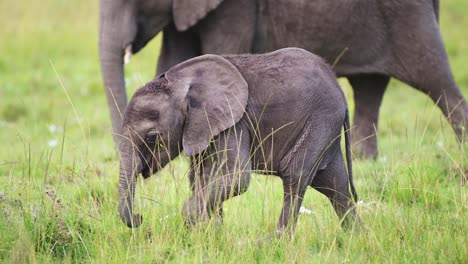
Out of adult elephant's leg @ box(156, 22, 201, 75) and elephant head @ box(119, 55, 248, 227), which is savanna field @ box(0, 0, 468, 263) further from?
adult elephant's leg @ box(156, 22, 201, 75)

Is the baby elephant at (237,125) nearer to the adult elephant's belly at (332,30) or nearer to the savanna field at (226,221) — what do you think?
the savanna field at (226,221)

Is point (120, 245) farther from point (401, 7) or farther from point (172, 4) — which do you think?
point (401, 7)

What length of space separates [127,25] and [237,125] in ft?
7.47

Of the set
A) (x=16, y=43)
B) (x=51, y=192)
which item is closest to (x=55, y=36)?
(x=16, y=43)

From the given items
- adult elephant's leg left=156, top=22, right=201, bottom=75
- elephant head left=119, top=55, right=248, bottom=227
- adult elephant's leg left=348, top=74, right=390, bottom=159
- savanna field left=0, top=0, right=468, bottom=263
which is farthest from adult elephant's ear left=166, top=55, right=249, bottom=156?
adult elephant's leg left=348, top=74, right=390, bottom=159

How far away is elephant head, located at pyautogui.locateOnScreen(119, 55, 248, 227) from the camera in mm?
4855

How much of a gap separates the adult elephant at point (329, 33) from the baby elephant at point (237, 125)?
2025 mm

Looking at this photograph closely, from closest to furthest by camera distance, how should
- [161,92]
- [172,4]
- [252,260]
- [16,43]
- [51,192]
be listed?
[252,260] < [161,92] < [51,192] < [172,4] < [16,43]

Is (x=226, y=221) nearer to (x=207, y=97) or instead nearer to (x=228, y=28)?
(x=207, y=97)

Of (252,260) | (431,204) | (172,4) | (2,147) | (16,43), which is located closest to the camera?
(252,260)

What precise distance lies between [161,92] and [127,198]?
0.65 m

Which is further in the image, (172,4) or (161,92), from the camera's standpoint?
(172,4)

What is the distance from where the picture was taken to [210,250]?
182 inches

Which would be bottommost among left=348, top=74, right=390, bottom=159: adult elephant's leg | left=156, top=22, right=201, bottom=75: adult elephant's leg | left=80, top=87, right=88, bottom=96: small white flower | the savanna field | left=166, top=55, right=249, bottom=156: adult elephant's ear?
left=80, top=87, right=88, bottom=96: small white flower
